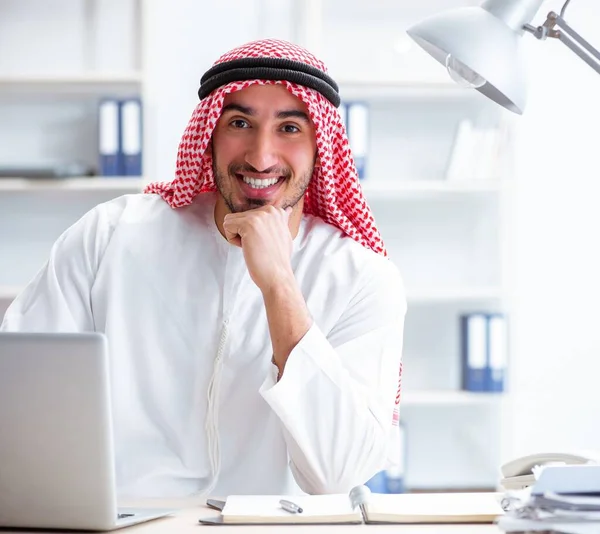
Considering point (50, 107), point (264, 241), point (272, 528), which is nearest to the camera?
point (272, 528)

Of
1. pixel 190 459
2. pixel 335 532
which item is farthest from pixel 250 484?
pixel 335 532

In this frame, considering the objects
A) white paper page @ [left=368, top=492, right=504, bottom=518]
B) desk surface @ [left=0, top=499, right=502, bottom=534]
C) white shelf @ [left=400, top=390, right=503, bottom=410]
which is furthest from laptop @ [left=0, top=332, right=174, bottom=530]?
white shelf @ [left=400, top=390, right=503, bottom=410]

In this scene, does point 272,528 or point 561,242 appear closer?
point 272,528

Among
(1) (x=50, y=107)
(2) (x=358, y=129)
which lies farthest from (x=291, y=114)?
(1) (x=50, y=107)

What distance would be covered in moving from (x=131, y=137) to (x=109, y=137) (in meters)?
0.09

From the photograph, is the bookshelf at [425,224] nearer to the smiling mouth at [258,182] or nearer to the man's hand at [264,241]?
the smiling mouth at [258,182]

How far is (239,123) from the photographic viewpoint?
1.93m

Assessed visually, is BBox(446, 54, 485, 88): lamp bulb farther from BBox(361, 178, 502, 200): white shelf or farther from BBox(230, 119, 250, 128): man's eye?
BBox(361, 178, 502, 200): white shelf

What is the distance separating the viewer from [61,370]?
1045 mm

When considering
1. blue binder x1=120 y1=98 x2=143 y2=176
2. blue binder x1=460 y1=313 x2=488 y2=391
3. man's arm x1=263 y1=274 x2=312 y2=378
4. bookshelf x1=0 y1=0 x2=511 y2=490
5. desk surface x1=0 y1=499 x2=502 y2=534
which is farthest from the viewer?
bookshelf x1=0 y1=0 x2=511 y2=490

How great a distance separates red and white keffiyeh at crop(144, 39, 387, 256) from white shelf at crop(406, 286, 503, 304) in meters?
1.69

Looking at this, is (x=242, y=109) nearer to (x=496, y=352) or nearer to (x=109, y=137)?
(x=109, y=137)

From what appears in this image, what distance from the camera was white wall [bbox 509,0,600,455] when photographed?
3992 mm

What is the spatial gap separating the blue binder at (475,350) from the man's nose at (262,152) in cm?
196
